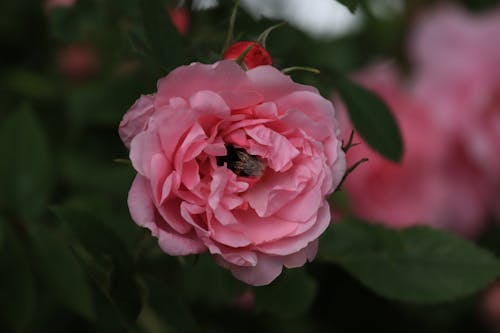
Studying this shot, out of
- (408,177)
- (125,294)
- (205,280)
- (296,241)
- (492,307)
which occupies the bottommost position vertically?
(492,307)

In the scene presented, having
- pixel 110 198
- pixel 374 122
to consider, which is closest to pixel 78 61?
pixel 110 198

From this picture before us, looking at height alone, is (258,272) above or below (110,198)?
above

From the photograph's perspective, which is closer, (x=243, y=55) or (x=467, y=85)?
(x=243, y=55)

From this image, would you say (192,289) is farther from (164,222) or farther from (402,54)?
(402,54)

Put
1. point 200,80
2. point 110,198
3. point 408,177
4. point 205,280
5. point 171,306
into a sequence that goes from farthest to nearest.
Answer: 1. point 408,177
2. point 110,198
3. point 205,280
4. point 171,306
5. point 200,80

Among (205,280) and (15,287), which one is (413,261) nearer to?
(205,280)

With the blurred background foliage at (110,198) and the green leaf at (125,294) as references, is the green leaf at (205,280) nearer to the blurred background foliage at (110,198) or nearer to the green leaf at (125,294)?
the blurred background foliage at (110,198)
